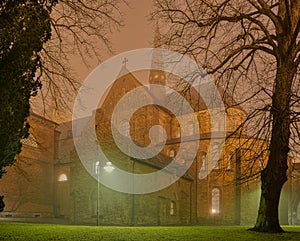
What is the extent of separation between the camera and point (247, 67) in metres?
14.7

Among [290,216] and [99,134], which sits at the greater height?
[99,134]

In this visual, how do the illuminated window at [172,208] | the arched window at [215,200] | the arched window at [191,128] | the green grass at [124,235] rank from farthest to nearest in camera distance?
the arched window at [191,128] → the arched window at [215,200] → the illuminated window at [172,208] → the green grass at [124,235]

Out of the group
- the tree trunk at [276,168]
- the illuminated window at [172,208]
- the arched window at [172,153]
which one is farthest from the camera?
the arched window at [172,153]

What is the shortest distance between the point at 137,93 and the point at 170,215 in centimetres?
1913

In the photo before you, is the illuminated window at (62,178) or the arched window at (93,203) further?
the illuminated window at (62,178)

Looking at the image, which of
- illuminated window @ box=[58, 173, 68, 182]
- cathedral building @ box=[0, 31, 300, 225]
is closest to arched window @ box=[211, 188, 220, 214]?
cathedral building @ box=[0, 31, 300, 225]

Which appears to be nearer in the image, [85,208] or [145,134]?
[85,208]

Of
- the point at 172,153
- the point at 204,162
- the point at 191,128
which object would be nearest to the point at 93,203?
the point at 172,153

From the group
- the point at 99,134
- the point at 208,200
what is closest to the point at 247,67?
the point at 99,134

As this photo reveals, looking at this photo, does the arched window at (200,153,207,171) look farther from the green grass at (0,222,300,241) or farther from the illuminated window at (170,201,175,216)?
the green grass at (0,222,300,241)

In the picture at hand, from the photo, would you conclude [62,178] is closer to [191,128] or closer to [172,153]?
[172,153]

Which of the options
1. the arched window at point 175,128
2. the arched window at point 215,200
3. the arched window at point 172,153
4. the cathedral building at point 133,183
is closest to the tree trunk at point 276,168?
the cathedral building at point 133,183

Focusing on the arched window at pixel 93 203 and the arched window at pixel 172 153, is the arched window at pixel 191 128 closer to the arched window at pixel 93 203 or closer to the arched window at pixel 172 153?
the arched window at pixel 172 153

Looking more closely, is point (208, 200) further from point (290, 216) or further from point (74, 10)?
point (74, 10)
